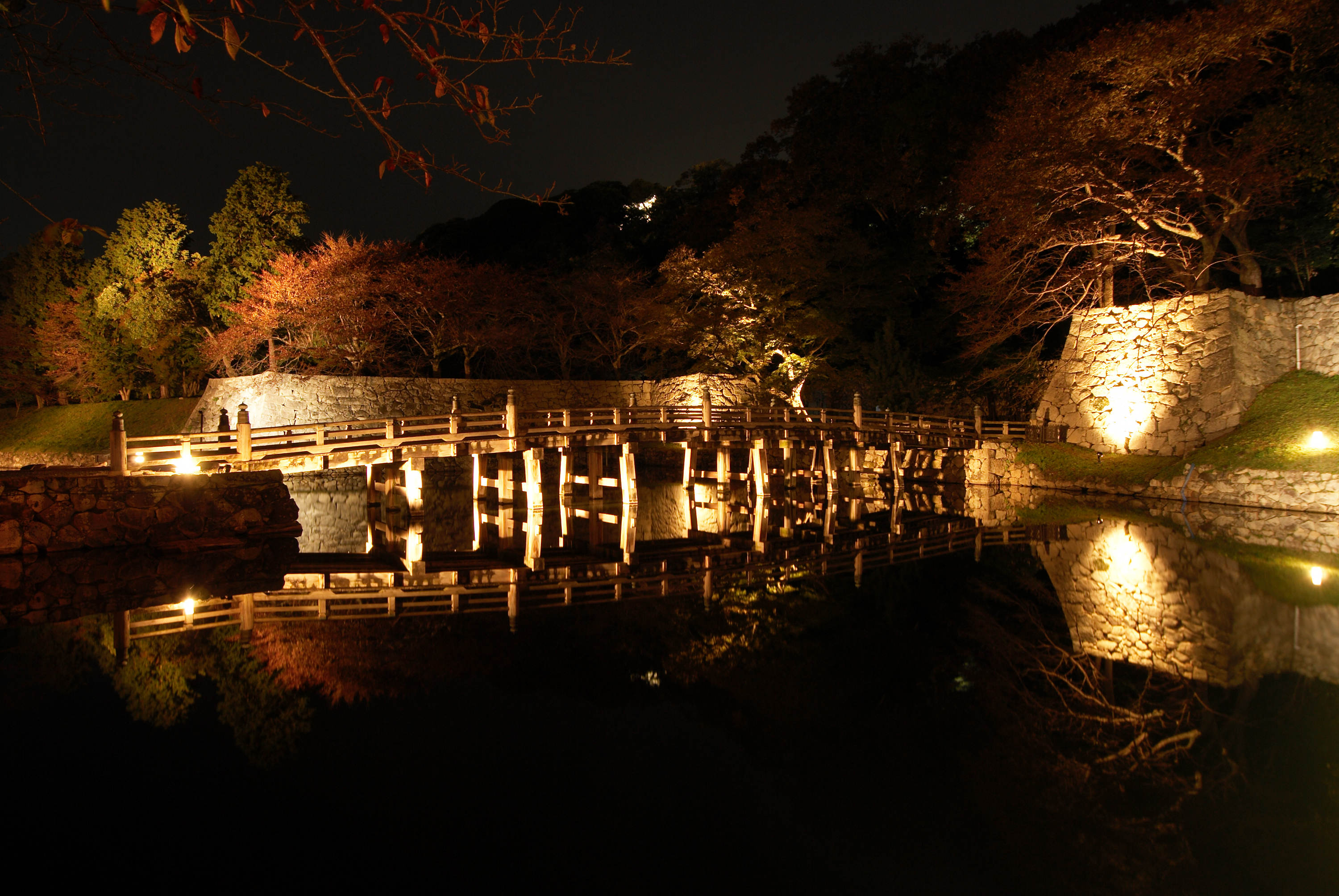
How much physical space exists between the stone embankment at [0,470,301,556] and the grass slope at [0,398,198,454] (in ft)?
56.0

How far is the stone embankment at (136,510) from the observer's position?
449 inches

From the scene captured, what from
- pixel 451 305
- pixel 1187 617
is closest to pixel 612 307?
pixel 451 305

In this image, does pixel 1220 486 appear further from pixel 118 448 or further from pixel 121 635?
pixel 118 448

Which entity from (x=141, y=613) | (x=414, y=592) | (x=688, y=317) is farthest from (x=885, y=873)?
(x=688, y=317)

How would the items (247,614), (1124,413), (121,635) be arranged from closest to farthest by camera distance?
(121,635) → (247,614) → (1124,413)

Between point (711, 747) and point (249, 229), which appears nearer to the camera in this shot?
point (711, 747)

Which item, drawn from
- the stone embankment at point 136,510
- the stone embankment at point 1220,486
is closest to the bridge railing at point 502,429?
the stone embankment at point 136,510

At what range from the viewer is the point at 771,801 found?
4.49 meters

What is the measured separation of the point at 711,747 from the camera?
5.28 m

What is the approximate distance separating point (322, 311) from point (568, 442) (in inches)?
497

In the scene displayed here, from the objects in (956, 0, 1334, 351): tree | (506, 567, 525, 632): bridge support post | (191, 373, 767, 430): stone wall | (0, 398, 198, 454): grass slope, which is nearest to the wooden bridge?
(191, 373, 767, 430): stone wall

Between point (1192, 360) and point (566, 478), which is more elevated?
point (1192, 360)

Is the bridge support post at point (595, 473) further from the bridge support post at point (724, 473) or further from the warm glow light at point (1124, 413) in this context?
the warm glow light at point (1124, 413)

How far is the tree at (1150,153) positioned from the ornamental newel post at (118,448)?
1948cm
